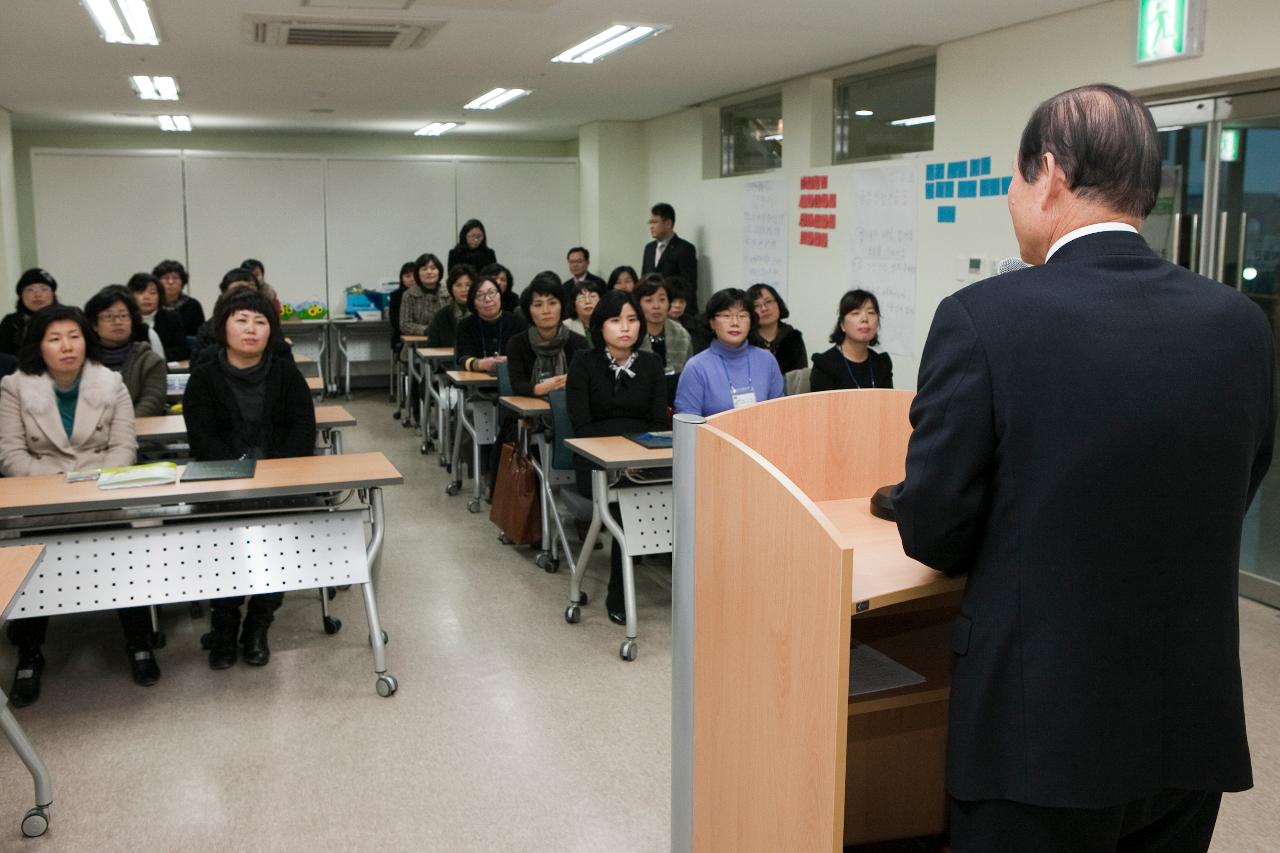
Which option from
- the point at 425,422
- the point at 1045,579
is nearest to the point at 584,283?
the point at 425,422

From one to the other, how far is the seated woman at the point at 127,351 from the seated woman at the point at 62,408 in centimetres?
99

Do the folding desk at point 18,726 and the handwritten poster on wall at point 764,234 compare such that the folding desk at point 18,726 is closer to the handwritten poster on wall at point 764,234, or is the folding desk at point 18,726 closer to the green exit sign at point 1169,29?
the green exit sign at point 1169,29

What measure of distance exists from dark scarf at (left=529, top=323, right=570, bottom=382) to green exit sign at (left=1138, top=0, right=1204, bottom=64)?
127 inches

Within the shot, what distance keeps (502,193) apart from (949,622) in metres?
10.6

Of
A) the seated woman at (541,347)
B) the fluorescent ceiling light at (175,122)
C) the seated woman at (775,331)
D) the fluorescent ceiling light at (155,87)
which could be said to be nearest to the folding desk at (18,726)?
the seated woman at (541,347)

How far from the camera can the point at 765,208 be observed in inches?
366

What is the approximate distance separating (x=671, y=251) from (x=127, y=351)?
229 inches

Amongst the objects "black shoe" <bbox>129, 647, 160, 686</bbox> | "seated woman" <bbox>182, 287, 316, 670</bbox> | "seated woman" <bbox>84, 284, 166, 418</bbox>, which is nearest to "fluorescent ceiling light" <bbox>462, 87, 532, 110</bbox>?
"seated woman" <bbox>84, 284, 166, 418</bbox>

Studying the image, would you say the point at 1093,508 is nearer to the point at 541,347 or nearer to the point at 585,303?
the point at 541,347

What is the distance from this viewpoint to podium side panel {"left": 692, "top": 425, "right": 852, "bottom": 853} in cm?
169

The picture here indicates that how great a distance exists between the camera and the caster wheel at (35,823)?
2951 mm

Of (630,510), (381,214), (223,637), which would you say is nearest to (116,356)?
(223,637)

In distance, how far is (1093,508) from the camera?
1.47m

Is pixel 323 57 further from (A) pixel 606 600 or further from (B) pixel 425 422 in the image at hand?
(A) pixel 606 600
